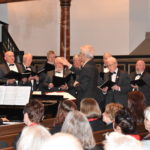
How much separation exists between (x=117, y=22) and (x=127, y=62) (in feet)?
5.47

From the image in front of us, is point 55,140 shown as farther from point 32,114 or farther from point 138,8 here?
point 138,8

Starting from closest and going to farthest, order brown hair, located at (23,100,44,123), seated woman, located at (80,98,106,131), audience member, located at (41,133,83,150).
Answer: audience member, located at (41,133,83,150)
brown hair, located at (23,100,44,123)
seated woman, located at (80,98,106,131)

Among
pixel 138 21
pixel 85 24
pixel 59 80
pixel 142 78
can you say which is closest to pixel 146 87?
pixel 142 78

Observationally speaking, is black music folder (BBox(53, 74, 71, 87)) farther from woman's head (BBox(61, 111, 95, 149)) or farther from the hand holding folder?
woman's head (BBox(61, 111, 95, 149))

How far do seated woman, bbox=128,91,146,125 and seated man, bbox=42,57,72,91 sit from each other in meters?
2.51

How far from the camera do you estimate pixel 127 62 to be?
12.3 metres

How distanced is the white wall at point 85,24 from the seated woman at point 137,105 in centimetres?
741

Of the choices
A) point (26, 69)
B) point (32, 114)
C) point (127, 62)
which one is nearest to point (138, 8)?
point (127, 62)

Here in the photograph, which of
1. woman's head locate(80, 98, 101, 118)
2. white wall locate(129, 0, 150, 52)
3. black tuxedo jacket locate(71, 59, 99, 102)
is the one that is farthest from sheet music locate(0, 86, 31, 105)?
white wall locate(129, 0, 150, 52)

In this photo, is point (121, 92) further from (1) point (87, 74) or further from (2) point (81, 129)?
(2) point (81, 129)

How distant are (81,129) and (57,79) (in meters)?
4.59

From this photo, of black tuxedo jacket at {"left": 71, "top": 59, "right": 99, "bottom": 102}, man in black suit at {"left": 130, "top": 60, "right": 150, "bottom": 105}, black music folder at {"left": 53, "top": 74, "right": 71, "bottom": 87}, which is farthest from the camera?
man in black suit at {"left": 130, "top": 60, "right": 150, "bottom": 105}

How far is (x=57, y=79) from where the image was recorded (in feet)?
26.4

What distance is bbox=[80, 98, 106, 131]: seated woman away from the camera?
4.88 m
